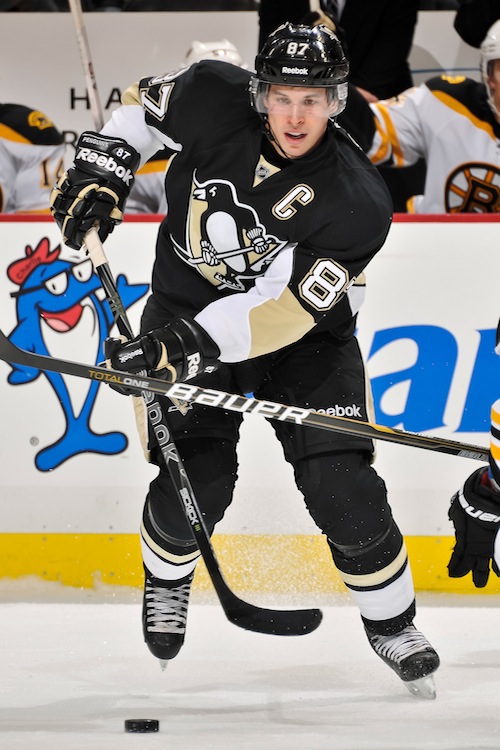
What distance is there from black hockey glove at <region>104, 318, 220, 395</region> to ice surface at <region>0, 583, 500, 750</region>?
672 mm

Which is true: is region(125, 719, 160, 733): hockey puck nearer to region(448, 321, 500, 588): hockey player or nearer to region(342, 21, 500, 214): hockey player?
region(448, 321, 500, 588): hockey player

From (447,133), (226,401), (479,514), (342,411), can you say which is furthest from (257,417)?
(447,133)

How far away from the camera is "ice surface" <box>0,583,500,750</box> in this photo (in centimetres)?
220

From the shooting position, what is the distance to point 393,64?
400 centimetres

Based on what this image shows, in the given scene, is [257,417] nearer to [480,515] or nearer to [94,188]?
[94,188]

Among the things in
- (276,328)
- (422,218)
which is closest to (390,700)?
(276,328)

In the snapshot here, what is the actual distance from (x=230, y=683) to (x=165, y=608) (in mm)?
238

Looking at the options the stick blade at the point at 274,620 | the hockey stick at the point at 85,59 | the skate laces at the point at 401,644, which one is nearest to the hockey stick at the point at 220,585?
the stick blade at the point at 274,620

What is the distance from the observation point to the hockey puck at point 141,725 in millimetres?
2203

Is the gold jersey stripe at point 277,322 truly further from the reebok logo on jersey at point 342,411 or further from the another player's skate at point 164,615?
the another player's skate at point 164,615

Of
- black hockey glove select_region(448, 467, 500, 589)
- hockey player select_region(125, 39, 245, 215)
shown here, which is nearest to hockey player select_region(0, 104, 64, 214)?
hockey player select_region(125, 39, 245, 215)

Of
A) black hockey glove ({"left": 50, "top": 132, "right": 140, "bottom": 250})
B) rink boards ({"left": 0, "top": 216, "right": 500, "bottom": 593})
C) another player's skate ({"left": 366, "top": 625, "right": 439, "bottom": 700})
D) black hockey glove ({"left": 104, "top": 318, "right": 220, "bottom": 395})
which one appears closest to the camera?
black hockey glove ({"left": 104, "top": 318, "right": 220, "bottom": 395})

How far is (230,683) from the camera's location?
2.58 meters

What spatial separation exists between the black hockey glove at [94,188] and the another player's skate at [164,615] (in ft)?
2.46
